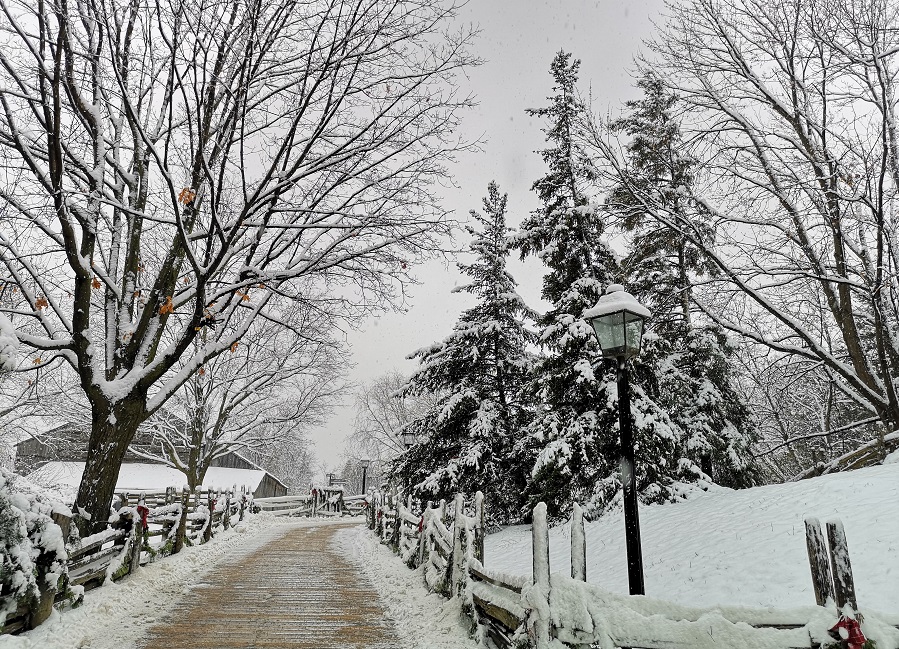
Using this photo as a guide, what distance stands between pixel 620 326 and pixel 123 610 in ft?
23.2

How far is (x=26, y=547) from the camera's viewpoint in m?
5.09

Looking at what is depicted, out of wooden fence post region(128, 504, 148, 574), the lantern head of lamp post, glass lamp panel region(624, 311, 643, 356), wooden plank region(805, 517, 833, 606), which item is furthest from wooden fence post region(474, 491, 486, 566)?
wooden fence post region(128, 504, 148, 574)

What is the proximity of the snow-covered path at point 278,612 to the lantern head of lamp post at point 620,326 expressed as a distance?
13.4 ft

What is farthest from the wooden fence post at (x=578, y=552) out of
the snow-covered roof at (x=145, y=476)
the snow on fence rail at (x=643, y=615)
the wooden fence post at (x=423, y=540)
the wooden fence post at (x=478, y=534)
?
the snow-covered roof at (x=145, y=476)

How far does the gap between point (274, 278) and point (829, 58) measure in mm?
10503

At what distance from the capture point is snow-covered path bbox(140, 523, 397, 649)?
5805mm

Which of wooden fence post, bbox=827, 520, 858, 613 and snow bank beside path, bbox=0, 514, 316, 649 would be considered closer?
wooden fence post, bbox=827, 520, 858, 613

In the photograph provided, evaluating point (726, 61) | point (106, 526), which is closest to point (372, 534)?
point (106, 526)

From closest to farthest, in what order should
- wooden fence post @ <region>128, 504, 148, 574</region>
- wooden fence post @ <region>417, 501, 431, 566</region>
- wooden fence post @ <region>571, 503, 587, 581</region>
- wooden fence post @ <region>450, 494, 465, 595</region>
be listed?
wooden fence post @ <region>571, 503, 587, 581</region>, wooden fence post @ <region>450, 494, 465, 595</region>, wooden fence post @ <region>128, 504, 148, 574</region>, wooden fence post @ <region>417, 501, 431, 566</region>

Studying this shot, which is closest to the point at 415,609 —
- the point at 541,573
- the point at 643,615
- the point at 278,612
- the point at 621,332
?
the point at 278,612

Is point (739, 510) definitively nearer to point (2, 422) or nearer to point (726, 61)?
point (726, 61)

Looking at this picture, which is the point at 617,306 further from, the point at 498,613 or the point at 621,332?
the point at 498,613

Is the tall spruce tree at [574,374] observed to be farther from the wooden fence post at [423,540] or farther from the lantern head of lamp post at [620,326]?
the lantern head of lamp post at [620,326]

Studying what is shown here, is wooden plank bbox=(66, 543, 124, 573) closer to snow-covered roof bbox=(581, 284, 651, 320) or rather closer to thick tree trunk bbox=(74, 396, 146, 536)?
thick tree trunk bbox=(74, 396, 146, 536)
